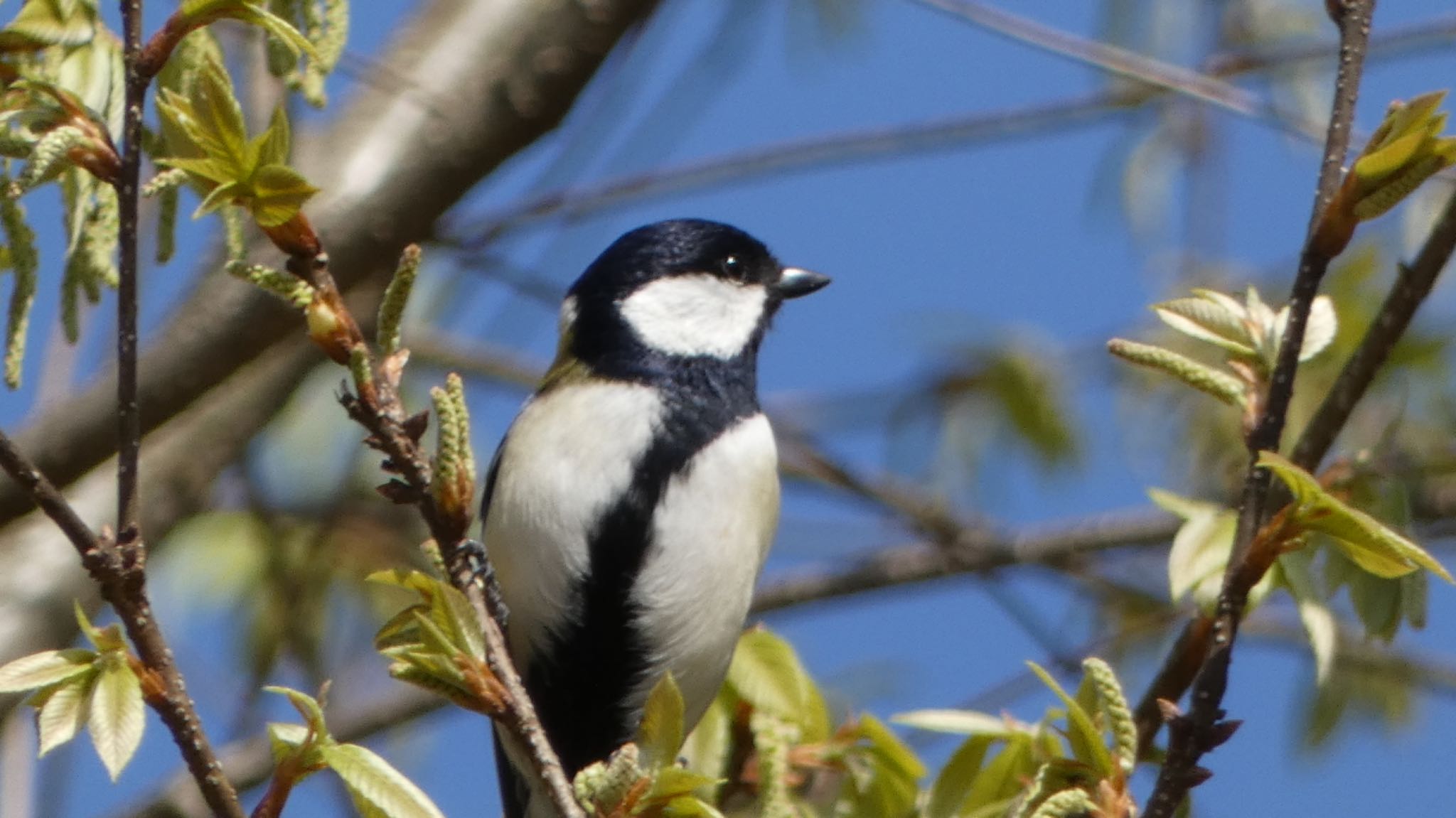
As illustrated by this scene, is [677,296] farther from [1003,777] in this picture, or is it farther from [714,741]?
[1003,777]

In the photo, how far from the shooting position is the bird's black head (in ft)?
8.25

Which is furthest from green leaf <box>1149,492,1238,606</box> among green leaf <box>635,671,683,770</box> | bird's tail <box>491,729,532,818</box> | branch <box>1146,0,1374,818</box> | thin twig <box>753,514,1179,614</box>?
thin twig <box>753,514,1179,614</box>

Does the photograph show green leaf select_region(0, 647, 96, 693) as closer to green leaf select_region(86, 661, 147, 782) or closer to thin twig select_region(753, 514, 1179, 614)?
green leaf select_region(86, 661, 147, 782)

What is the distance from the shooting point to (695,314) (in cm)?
265

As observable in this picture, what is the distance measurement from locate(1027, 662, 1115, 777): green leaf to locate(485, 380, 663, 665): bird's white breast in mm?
890

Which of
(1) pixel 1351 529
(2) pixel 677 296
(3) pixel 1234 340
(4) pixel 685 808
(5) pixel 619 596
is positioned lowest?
(5) pixel 619 596

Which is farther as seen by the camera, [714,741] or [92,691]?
[714,741]

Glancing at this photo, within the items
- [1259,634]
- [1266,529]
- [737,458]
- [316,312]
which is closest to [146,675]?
[316,312]

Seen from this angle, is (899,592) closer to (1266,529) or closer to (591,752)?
(591,752)

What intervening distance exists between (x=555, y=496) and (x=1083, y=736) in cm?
93

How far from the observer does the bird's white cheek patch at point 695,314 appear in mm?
2531

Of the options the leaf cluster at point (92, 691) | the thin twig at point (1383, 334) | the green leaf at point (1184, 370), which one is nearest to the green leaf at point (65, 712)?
the leaf cluster at point (92, 691)

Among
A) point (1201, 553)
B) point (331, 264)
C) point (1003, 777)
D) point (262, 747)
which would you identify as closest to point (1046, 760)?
point (1003, 777)

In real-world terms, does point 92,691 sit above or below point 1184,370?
below
